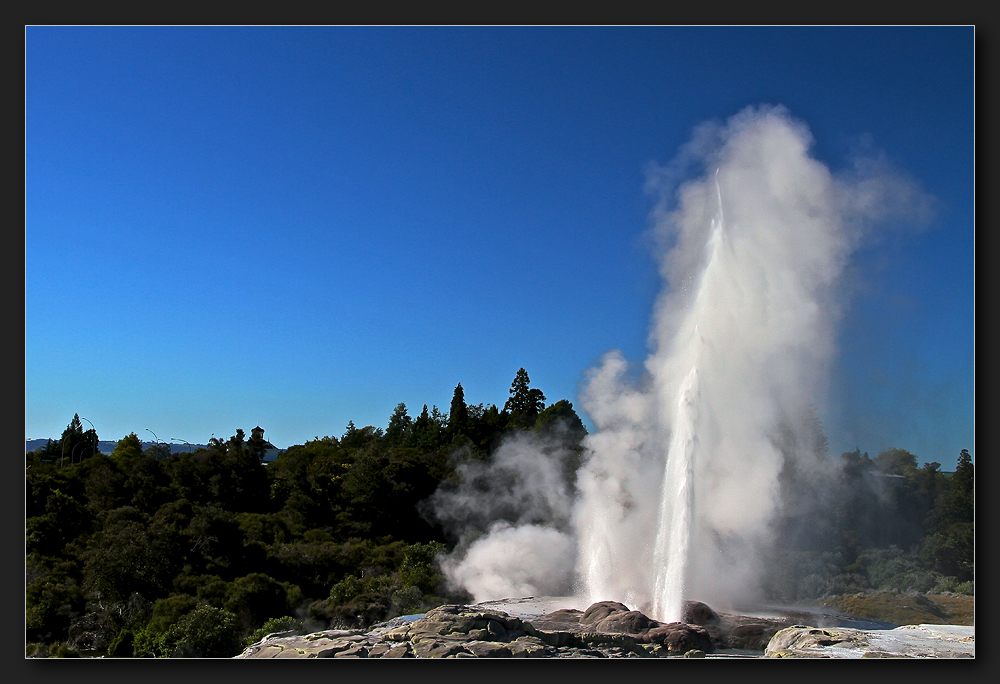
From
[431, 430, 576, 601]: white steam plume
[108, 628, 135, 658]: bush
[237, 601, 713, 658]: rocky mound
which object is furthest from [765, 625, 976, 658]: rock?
[108, 628, 135, 658]: bush

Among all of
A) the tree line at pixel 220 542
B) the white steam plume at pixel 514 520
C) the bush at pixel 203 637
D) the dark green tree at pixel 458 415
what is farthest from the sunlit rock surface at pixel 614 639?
the dark green tree at pixel 458 415

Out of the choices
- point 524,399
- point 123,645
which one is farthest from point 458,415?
point 123,645

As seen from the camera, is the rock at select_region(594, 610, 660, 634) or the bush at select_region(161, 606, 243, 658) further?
the bush at select_region(161, 606, 243, 658)

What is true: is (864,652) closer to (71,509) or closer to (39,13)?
(39,13)

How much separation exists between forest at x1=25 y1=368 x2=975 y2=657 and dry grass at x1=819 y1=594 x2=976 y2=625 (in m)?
0.46

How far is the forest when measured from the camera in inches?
654

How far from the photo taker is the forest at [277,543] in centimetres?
1661

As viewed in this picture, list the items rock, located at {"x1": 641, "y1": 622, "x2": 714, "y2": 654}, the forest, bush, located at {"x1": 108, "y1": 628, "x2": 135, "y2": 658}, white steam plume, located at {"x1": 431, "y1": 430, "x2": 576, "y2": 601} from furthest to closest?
white steam plume, located at {"x1": 431, "y1": 430, "x2": 576, "y2": 601} → the forest → bush, located at {"x1": 108, "y1": 628, "x2": 135, "y2": 658} → rock, located at {"x1": 641, "y1": 622, "x2": 714, "y2": 654}

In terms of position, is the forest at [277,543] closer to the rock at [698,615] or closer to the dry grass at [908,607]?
the dry grass at [908,607]

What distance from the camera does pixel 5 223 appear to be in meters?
12.1

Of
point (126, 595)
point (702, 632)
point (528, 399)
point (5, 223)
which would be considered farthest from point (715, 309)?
point (528, 399)

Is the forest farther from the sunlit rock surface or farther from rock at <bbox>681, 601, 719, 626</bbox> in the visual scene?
rock at <bbox>681, 601, 719, 626</bbox>

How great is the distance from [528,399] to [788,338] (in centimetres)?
2531

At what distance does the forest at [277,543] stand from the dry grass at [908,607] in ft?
1.51
